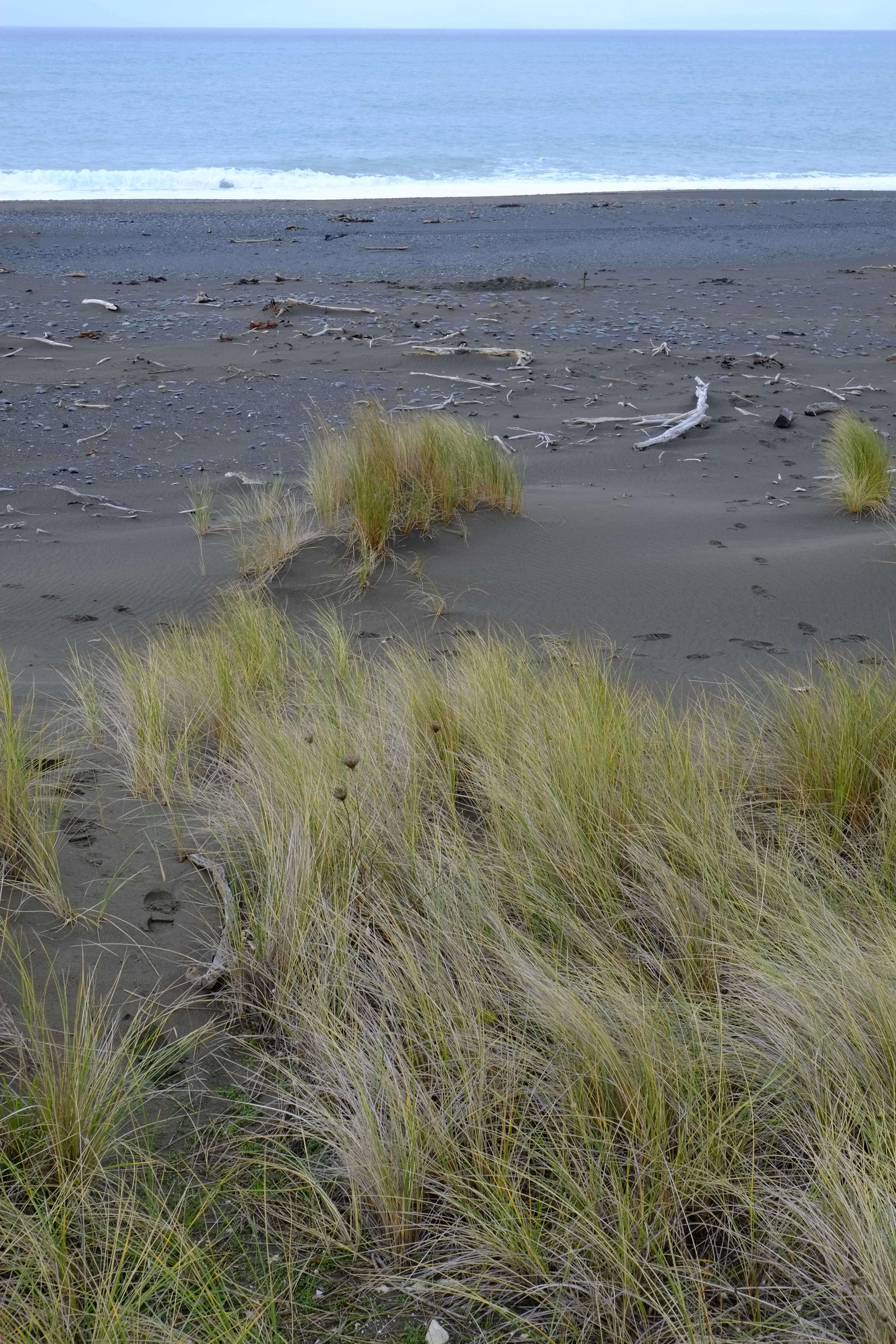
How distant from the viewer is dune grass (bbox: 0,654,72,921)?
2158mm

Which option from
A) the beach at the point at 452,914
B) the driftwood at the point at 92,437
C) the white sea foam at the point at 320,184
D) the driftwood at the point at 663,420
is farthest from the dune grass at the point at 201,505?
the white sea foam at the point at 320,184

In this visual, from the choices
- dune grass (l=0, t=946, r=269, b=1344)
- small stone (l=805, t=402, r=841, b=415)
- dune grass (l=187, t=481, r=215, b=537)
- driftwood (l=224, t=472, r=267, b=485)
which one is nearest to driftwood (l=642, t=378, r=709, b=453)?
small stone (l=805, t=402, r=841, b=415)

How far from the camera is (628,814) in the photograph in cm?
227

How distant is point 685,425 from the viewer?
21.1 feet

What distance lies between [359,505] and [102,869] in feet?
8.21

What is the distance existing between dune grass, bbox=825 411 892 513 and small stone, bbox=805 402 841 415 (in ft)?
5.62

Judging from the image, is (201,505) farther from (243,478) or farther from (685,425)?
(685,425)

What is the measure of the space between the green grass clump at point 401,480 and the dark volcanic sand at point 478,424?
0.15 meters

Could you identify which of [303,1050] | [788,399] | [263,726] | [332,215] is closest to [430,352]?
[788,399]

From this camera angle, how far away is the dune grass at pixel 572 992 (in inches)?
54.9

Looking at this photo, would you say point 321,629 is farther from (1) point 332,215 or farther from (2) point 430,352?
(1) point 332,215

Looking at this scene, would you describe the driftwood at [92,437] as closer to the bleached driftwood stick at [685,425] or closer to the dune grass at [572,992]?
the bleached driftwood stick at [685,425]

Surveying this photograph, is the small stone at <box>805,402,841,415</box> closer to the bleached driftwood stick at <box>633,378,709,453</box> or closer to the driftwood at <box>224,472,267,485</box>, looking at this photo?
the bleached driftwood stick at <box>633,378,709,453</box>

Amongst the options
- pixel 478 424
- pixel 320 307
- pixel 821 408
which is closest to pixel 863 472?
pixel 821 408
